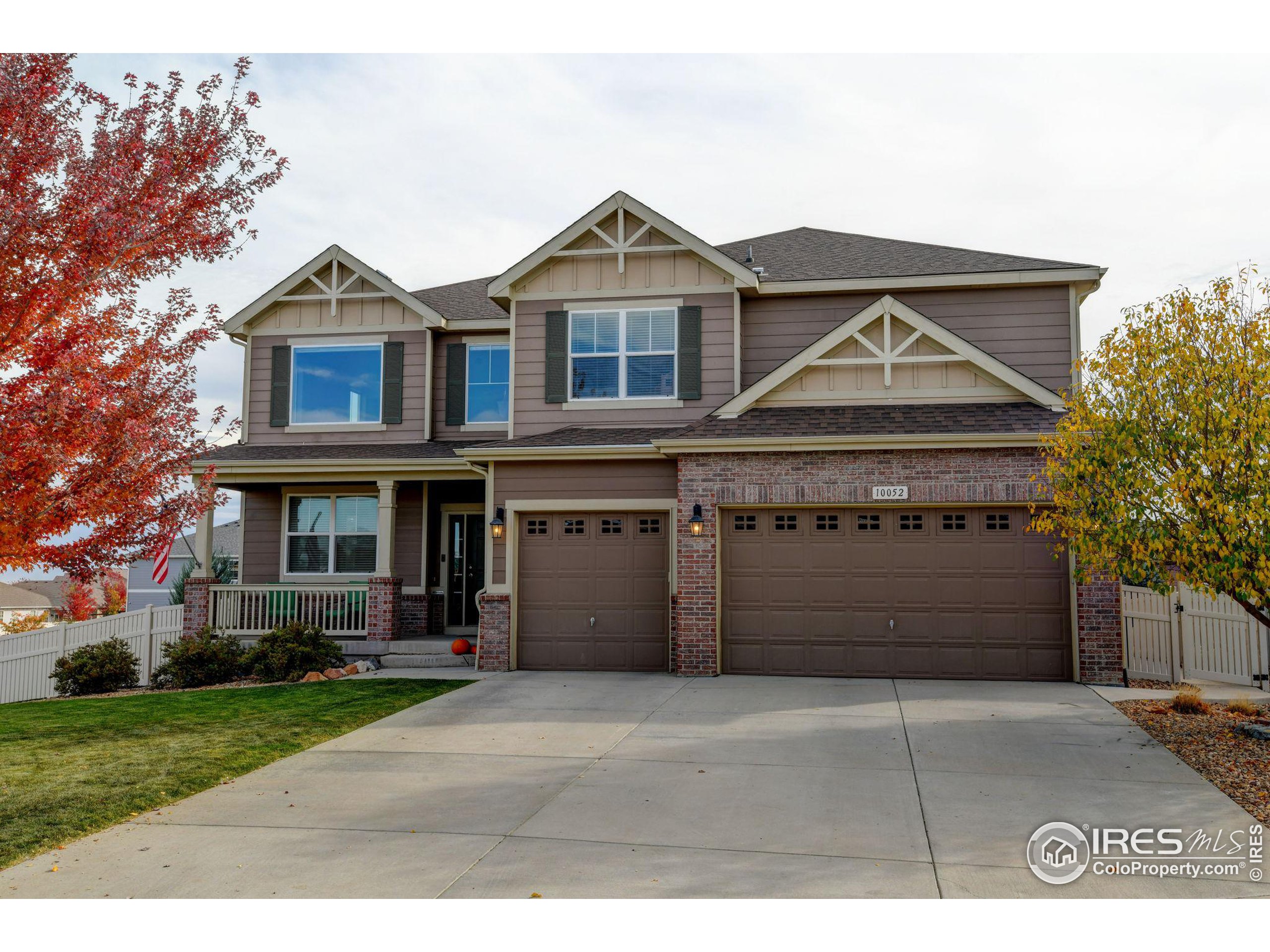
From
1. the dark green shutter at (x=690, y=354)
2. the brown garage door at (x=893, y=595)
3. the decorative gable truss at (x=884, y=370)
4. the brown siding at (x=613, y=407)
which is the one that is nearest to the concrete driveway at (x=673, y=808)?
the brown garage door at (x=893, y=595)

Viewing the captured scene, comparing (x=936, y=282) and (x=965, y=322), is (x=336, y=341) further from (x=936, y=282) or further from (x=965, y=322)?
(x=965, y=322)

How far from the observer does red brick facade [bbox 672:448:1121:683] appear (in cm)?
1237

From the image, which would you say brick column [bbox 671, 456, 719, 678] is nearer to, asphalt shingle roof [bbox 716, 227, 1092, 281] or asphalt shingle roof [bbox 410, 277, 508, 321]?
asphalt shingle roof [bbox 716, 227, 1092, 281]

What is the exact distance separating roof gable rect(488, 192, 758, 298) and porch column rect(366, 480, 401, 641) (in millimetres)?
3874

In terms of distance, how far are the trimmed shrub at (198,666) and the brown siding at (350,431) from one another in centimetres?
402

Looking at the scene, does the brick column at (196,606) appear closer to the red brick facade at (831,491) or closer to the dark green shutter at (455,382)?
the dark green shutter at (455,382)

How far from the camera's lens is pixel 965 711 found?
34.7 ft

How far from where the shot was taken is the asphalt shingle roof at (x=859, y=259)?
1514 cm

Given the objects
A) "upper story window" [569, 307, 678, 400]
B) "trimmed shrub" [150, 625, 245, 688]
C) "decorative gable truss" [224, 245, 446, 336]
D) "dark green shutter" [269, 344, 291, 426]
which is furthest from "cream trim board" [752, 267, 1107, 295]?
"trimmed shrub" [150, 625, 245, 688]

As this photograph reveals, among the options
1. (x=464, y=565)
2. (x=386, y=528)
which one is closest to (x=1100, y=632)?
(x=464, y=565)

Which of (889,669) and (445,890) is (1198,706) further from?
(445,890)

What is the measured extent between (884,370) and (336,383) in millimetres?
9649

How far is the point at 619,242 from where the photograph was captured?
15.1 metres

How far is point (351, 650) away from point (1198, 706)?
11.9 m
